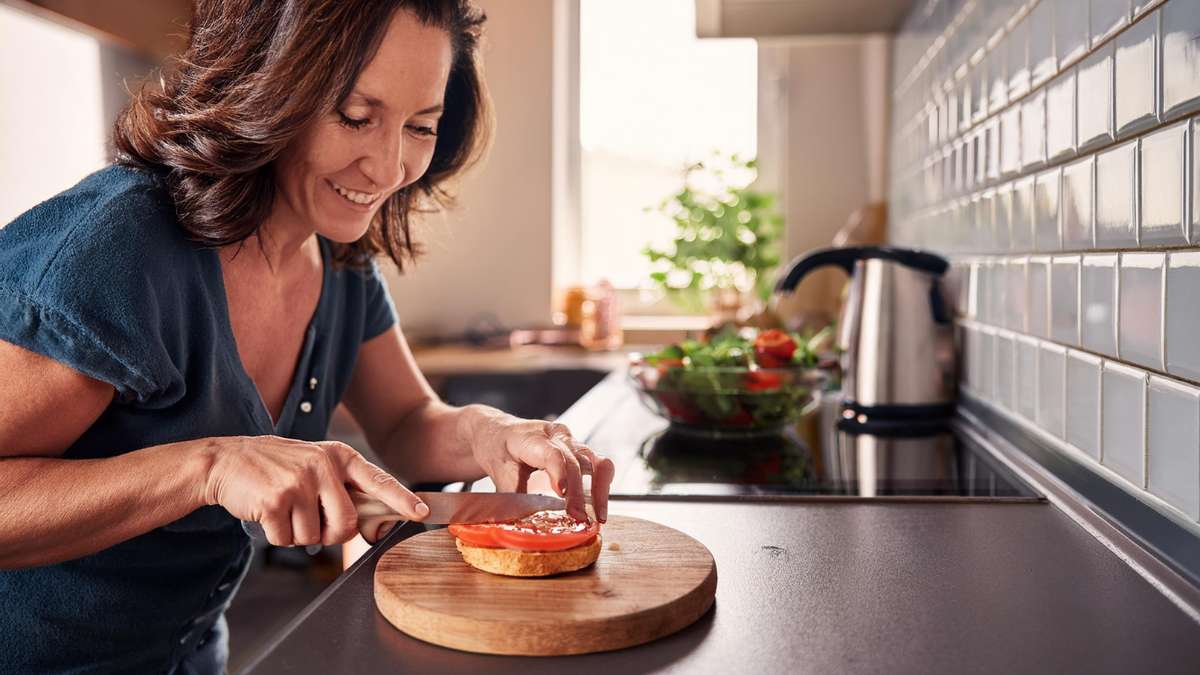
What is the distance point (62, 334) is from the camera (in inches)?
31.7

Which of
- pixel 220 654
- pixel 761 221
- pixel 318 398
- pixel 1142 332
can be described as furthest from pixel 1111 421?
pixel 761 221

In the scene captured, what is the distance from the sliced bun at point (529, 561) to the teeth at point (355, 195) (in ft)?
1.58

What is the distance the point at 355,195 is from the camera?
1.08 metres

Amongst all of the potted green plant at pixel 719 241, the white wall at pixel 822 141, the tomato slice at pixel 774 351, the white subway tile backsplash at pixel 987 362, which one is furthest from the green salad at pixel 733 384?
the white wall at pixel 822 141

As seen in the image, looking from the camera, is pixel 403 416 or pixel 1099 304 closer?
pixel 1099 304

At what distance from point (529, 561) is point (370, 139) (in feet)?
1.65

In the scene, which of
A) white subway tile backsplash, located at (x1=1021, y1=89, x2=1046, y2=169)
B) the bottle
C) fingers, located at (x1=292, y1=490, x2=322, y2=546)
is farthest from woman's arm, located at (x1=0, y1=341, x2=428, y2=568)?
the bottle

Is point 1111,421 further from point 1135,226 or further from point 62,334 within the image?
point 62,334

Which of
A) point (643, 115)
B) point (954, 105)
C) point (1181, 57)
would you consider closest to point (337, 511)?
point (1181, 57)

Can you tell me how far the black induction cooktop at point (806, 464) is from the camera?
1.07 metres

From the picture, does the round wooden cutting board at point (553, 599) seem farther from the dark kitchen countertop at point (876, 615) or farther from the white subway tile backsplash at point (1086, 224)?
the white subway tile backsplash at point (1086, 224)

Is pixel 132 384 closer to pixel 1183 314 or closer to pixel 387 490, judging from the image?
pixel 387 490

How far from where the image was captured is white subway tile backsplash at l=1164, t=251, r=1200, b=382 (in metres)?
0.75

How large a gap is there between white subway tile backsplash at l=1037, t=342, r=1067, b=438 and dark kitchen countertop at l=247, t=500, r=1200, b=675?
0.21 metres
